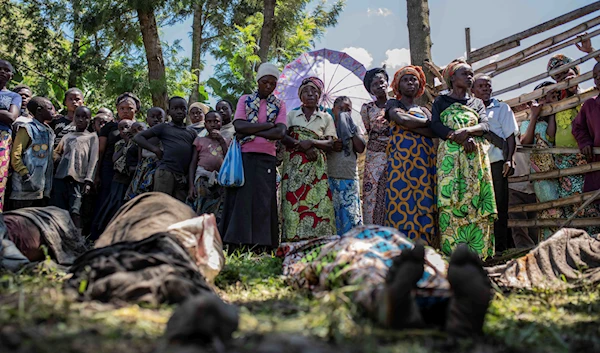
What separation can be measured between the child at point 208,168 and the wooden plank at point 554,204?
3.53 meters

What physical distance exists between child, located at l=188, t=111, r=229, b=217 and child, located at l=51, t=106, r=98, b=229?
1242 mm

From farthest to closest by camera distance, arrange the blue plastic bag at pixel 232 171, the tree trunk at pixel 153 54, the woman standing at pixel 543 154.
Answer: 1. the tree trunk at pixel 153 54
2. the woman standing at pixel 543 154
3. the blue plastic bag at pixel 232 171

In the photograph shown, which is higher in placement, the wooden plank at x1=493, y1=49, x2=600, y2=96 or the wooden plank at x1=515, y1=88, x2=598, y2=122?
the wooden plank at x1=493, y1=49, x2=600, y2=96

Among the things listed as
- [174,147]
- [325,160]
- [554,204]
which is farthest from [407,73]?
[174,147]

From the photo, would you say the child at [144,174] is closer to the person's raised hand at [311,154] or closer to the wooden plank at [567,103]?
the person's raised hand at [311,154]

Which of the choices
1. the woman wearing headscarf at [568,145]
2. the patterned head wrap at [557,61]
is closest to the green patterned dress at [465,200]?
the woman wearing headscarf at [568,145]

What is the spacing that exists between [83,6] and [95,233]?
6.64 metres

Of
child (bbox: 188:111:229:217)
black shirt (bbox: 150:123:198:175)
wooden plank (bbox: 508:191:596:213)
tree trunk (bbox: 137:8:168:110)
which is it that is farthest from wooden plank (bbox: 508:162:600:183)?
tree trunk (bbox: 137:8:168:110)

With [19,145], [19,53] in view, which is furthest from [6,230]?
[19,53]

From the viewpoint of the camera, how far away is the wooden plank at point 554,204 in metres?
6.00

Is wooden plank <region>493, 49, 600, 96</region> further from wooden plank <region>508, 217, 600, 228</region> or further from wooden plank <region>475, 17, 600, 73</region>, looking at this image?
wooden plank <region>508, 217, 600, 228</region>

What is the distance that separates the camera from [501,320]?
9.86ft

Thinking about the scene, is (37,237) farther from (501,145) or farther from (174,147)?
(501,145)

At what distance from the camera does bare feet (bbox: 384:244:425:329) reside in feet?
7.95
